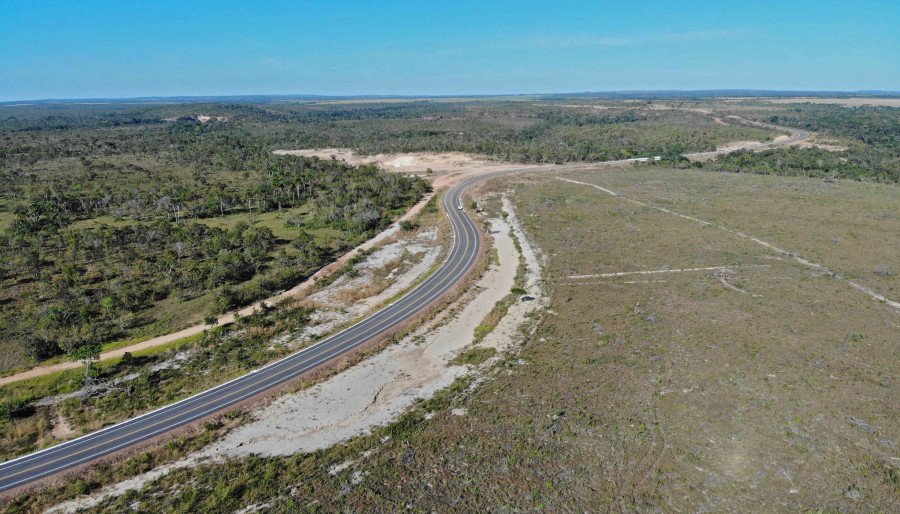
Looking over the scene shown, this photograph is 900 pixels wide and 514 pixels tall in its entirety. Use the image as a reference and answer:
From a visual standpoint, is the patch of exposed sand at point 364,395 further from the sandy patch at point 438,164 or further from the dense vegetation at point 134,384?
the sandy patch at point 438,164

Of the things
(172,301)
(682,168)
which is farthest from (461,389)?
(682,168)

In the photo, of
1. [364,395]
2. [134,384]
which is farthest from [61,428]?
[364,395]

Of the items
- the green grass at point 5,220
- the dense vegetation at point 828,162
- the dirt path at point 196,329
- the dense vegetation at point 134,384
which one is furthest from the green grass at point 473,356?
the dense vegetation at point 828,162

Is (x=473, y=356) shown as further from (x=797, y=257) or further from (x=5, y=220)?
(x=5, y=220)

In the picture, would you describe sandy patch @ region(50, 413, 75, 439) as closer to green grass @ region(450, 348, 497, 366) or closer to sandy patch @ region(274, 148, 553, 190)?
green grass @ region(450, 348, 497, 366)

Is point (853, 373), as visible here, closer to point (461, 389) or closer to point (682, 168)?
point (461, 389)

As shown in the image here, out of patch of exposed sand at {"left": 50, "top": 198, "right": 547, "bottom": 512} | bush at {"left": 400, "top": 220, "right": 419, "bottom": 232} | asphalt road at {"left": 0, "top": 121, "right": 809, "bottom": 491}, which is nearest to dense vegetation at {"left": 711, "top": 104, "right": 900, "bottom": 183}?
bush at {"left": 400, "top": 220, "right": 419, "bottom": 232}
